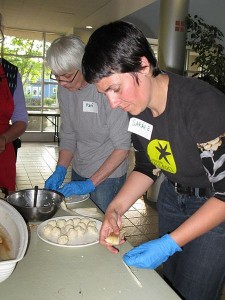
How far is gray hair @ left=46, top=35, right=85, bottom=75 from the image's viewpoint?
1323 millimetres

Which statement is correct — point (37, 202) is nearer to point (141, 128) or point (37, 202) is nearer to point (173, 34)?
point (141, 128)

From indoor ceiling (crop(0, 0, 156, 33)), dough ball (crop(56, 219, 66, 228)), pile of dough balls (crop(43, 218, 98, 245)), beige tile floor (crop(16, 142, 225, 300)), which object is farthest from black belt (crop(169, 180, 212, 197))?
indoor ceiling (crop(0, 0, 156, 33))

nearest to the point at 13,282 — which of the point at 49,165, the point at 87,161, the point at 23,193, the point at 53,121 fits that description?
the point at 23,193

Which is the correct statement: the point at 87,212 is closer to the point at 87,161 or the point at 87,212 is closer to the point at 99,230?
the point at 99,230

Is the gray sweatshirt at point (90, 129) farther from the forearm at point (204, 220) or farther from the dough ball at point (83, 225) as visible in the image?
the forearm at point (204, 220)

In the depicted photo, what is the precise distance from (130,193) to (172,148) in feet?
0.90

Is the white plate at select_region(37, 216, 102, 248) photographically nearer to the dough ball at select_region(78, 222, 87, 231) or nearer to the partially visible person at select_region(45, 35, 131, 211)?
the dough ball at select_region(78, 222, 87, 231)

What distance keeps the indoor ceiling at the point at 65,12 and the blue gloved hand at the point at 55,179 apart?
408 centimetres

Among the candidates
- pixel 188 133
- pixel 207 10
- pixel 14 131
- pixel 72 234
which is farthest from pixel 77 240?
pixel 207 10

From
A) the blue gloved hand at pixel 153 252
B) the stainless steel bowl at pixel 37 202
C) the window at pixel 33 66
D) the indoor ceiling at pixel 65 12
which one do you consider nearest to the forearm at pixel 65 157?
the stainless steel bowl at pixel 37 202

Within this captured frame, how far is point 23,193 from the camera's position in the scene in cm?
122

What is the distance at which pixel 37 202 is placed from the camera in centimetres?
124

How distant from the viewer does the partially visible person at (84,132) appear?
1351 millimetres

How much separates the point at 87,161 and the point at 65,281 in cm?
90
